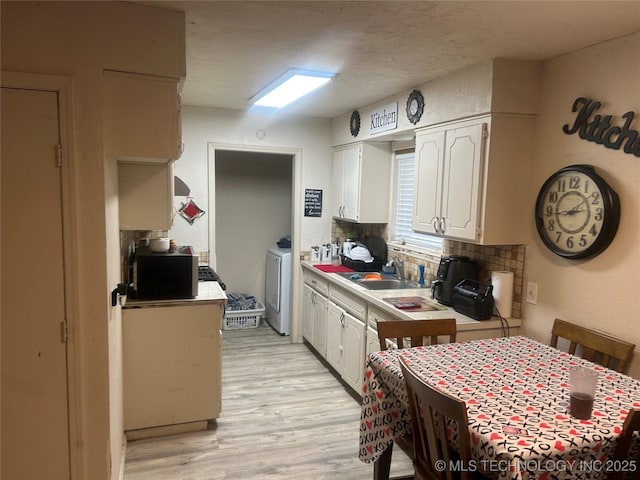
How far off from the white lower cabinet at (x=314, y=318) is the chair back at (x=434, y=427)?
2.44 metres

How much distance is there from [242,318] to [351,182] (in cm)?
218

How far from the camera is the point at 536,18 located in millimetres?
2035

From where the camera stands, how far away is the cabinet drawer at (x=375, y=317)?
10.3 feet

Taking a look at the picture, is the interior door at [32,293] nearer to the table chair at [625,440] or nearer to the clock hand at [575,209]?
the table chair at [625,440]

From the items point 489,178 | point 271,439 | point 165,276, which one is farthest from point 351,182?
point 271,439

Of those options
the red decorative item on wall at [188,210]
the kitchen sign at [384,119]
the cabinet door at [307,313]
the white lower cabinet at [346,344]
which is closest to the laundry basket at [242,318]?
the cabinet door at [307,313]

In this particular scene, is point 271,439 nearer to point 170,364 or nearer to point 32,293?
point 170,364

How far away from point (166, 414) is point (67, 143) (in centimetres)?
192

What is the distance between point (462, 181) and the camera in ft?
9.48

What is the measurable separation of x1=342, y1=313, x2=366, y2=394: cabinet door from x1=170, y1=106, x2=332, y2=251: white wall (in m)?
1.43

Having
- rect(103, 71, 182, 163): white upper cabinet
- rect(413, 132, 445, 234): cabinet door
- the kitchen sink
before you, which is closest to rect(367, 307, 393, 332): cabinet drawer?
the kitchen sink

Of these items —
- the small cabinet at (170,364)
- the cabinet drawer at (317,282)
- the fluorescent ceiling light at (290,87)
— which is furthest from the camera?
the cabinet drawer at (317,282)

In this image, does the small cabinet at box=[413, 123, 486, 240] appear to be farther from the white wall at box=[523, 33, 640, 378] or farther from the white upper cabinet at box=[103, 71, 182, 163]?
the white upper cabinet at box=[103, 71, 182, 163]

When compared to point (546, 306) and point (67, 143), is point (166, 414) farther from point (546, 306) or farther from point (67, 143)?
point (546, 306)
